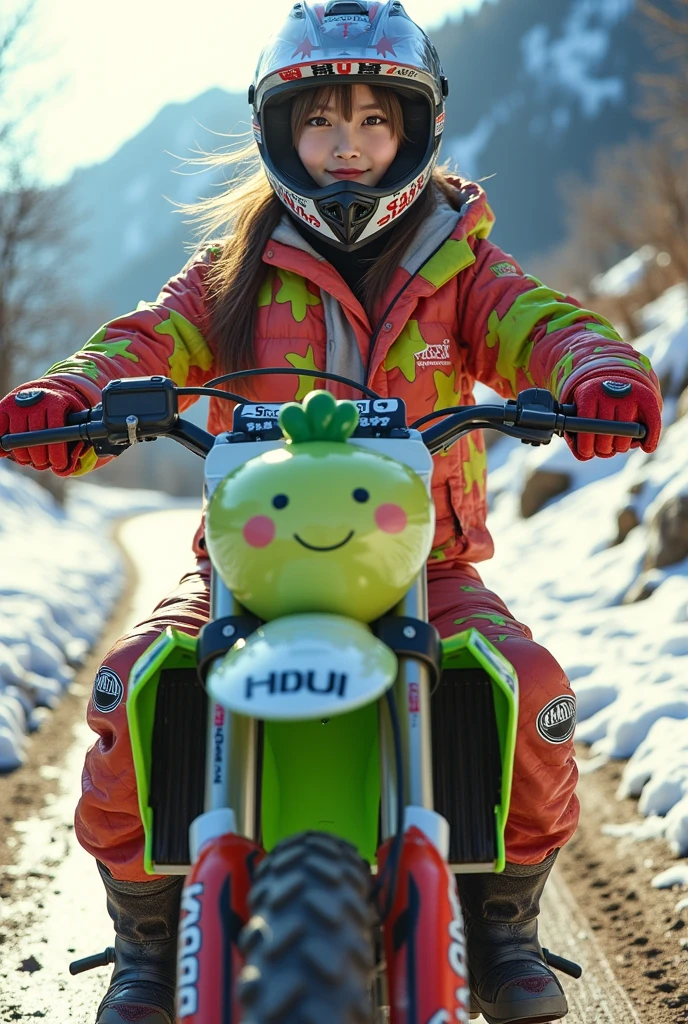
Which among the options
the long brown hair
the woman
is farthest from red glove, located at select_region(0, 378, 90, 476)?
the long brown hair

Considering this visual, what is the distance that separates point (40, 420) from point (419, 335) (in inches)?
42.4

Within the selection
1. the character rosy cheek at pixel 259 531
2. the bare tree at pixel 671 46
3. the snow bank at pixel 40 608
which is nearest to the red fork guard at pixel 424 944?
the character rosy cheek at pixel 259 531

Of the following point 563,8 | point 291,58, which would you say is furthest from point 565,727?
point 563,8

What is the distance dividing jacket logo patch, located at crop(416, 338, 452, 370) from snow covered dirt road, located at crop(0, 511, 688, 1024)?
5.74ft

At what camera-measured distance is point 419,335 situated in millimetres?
2943

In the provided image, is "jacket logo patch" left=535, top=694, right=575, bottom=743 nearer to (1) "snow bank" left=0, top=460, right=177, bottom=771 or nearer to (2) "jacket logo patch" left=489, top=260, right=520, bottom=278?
(2) "jacket logo patch" left=489, top=260, right=520, bottom=278

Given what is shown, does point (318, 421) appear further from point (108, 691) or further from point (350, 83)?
point (350, 83)

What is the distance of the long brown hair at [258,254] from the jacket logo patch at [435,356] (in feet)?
0.62

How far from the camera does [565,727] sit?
7.46ft

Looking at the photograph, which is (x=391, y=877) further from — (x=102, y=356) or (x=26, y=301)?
(x=26, y=301)

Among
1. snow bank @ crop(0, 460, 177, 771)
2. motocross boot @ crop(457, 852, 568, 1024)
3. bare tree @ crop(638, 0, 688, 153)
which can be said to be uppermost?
bare tree @ crop(638, 0, 688, 153)

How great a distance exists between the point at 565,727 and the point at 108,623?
761cm

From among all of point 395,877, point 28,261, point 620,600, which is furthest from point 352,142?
point 28,261

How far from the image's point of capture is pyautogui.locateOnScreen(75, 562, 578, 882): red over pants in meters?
A: 2.25
